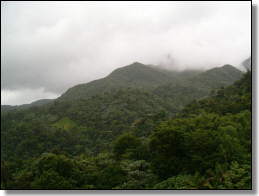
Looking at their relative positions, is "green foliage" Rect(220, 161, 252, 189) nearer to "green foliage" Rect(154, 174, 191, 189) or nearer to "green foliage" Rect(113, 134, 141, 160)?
"green foliage" Rect(154, 174, 191, 189)

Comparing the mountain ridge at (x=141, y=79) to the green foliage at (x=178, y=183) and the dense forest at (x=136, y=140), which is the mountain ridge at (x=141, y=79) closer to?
the dense forest at (x=136, y=140)

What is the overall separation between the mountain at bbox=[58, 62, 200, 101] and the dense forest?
1.40 m

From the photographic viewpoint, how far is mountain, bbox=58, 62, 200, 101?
315 feet

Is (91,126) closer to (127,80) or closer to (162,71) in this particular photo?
(127,80)

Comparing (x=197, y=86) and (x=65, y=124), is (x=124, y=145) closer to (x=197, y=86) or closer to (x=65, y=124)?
(x=65, y=124)

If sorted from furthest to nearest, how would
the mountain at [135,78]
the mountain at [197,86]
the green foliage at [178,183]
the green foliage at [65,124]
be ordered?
the mountain at [135,78] → the mountain at [197,86] → the green foliage at [65,124] → the green foliage at [178,183]

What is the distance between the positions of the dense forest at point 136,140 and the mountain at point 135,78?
1.40m

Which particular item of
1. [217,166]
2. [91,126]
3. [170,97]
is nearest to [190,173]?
[217,166]

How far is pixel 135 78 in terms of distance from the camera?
12181 centimetres

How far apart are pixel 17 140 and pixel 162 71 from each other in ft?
Answer: 357

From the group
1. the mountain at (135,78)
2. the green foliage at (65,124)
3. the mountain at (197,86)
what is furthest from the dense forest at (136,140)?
the mountain at (135,78)

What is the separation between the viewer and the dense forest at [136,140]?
320 inches

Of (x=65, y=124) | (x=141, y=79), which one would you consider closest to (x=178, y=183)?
(x=65, y=124)

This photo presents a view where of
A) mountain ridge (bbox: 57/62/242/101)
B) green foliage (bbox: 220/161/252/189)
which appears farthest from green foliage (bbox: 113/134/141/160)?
mountain ridge (bbox: 57/62/242/101)
